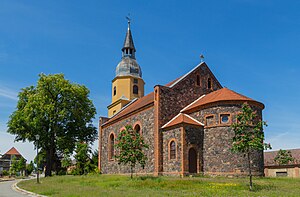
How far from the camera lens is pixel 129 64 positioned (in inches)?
1818

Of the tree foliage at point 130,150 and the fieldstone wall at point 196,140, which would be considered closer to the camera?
the tree foliage at point 130,150

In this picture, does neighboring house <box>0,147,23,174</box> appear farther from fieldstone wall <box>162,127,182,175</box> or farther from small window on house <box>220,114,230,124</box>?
small window on house <box>220,114,230,124</box>

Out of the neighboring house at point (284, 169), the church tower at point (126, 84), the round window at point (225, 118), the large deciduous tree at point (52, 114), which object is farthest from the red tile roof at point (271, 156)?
the large deciduous tree at point (52, 114)

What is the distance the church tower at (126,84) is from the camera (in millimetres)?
45000

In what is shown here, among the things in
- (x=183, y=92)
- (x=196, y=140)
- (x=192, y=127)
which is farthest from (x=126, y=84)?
(x=196, y=140)

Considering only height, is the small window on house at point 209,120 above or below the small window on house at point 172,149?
above

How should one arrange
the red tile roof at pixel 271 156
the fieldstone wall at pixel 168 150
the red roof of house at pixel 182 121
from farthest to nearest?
the red tile roof at pixel 271 156 < the red roof of house at pixel 182 121 < the fieldstone wall at pixel 168 150

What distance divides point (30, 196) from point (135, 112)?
17.6 meters

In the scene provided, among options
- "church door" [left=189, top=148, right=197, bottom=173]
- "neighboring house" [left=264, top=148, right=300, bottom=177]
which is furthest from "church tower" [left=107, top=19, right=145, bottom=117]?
"neighboring house" [left=264, top=148, right=300, bottom=177]

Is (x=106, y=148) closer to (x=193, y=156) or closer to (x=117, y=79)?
(x=117, y=79)

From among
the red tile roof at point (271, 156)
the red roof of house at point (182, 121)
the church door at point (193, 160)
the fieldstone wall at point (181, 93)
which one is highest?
the fieldstone wall at point (181, 93)

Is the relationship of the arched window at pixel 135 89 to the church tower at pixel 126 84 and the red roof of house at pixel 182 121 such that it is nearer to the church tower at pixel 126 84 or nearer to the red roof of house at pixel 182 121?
the church tower at pixel 126 84

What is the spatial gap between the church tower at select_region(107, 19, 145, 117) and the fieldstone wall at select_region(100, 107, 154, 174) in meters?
5.67

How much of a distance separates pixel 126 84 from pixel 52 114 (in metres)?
11.9
